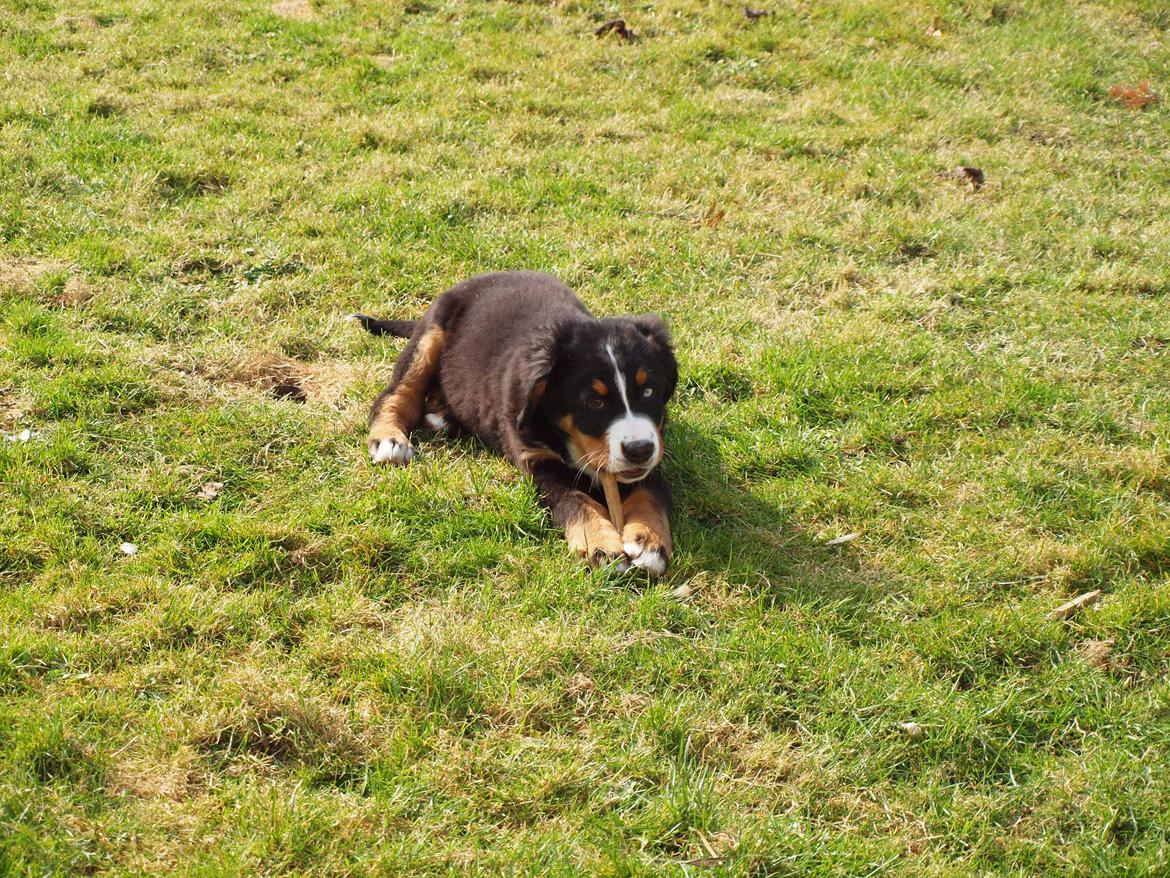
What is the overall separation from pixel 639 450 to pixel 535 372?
54 centimetres

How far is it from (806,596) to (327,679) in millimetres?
1689

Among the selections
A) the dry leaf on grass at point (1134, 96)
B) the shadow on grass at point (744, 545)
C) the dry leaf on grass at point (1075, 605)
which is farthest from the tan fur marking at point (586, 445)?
the dry leaf on grass at point (1134, 96)

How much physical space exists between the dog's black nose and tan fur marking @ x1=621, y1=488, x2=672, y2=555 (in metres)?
0.24

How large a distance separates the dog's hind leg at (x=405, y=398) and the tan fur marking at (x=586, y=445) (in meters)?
0.74

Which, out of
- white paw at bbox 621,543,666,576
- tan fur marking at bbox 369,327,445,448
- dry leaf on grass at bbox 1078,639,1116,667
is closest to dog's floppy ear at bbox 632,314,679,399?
white paw at bbox 621,543,666,576

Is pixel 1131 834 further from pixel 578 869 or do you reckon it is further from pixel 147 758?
pixel 147 758

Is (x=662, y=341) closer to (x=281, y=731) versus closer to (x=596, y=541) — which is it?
(x=596, y=541)

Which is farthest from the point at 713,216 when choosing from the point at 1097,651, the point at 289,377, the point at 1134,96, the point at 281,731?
the point at 281,731

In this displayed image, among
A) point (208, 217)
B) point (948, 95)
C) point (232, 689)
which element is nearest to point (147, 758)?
point (232, 689)

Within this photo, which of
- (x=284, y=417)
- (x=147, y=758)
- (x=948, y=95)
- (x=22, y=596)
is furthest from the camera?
(x=948, y=95)

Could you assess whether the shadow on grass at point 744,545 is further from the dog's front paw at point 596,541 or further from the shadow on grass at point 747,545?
the dog's front paw at point 596,541

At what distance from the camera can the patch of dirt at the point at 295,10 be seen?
9328 millimetres

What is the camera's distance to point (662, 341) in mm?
4414

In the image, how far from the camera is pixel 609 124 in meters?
8.04
